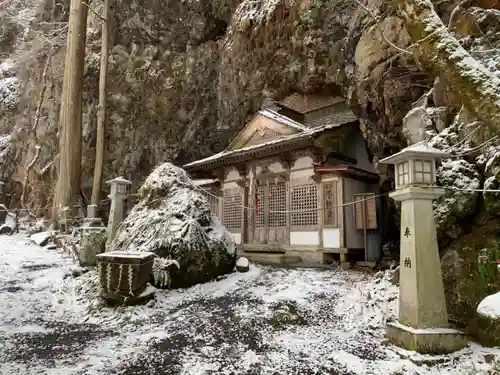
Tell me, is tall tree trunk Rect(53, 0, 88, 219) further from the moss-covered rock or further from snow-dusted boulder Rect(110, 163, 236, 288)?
the moss-covered rock

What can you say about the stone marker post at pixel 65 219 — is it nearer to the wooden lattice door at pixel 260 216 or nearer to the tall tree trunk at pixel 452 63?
the wooden lattice door at pixel 260 216

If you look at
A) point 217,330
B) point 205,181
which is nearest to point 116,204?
point 217,330

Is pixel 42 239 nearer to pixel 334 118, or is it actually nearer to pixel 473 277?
pixel 334 118

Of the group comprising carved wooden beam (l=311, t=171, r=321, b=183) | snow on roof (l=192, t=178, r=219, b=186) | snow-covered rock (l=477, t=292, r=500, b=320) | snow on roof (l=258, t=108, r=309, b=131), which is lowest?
snow-covered rock (l=477, t=292, r=500, b=320)

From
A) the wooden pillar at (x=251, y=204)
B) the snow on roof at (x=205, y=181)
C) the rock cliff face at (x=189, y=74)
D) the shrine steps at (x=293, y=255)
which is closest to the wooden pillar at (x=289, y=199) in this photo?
the shrine steps at (x=293, y=255)

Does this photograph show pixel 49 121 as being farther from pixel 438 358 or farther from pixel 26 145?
pixel 438 358

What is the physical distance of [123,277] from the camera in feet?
21.6

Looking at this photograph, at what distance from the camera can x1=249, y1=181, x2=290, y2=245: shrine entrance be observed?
42.7 feet

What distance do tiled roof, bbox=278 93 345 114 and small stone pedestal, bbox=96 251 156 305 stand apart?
36.8 ft

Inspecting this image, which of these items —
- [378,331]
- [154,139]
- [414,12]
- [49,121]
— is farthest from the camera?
[49,121]

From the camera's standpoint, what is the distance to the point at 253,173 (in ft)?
46.3

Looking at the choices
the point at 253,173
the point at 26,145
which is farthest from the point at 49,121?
the point at 253,173

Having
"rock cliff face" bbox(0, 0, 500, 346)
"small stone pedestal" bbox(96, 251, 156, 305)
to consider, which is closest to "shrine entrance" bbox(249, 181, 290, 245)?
"rock cliff face" bbox(0, 0, 500, 346)

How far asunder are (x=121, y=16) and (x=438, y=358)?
926 inches
